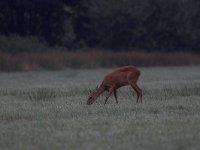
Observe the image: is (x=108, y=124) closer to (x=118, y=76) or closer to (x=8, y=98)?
(x=118, y=76)

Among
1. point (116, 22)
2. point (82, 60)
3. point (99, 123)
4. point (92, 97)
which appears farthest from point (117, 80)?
point (116, 22)

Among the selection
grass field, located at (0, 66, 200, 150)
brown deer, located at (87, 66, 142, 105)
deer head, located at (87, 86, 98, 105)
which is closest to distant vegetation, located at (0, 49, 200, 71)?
grass field, located at (0, 66, 200, 150)

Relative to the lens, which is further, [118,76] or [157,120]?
[118,76]

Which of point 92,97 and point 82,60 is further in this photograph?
point 82,60

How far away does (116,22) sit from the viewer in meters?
63.0

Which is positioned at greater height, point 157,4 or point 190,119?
point 157,4

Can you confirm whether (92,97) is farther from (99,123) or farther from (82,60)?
(82,60)

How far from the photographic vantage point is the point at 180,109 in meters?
15.6

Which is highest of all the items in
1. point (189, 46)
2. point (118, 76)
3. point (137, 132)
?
point (189, 46)

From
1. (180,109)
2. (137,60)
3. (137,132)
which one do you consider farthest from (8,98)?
(137,60)

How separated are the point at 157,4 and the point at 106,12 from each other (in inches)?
182

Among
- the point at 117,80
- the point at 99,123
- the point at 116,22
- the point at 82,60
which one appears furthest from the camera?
the point at 116,22

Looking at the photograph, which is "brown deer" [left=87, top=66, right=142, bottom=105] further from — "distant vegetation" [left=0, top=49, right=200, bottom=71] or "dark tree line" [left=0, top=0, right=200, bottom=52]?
"dark tree line" [left=0, top=0, right=200, bottom=52]

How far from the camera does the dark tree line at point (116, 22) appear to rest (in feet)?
204
